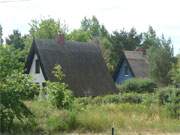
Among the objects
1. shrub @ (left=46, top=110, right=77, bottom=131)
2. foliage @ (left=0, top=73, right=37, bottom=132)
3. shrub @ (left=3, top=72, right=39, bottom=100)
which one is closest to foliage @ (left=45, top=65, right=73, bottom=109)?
shrub @ (left=3, top=72, right=39, bottom=100)

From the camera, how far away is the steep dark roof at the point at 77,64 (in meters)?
48.2

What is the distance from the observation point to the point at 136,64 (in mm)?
62125

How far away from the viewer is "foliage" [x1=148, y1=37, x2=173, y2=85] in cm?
5291

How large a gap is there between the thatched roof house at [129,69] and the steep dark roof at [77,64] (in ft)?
24.5

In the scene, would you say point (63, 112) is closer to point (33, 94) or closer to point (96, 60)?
point (33, 94)

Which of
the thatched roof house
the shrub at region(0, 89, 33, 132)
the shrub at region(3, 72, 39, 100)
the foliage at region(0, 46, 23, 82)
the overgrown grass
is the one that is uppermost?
the thatched roof house

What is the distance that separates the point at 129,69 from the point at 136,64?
6.42 ft

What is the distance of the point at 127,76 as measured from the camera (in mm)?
60938

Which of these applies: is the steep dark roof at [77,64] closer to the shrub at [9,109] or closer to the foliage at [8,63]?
the foliage at [8,63]

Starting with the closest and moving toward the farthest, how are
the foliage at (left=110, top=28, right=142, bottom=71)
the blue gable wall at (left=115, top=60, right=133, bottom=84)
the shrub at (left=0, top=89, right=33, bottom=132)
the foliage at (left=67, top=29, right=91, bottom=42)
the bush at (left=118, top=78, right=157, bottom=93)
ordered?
the shrub at (left=0, top=89, right=33, bottom=132) → the bush at (left=118, top=78, right=157, bottom=93) → the blue gable wall at (left=115, top=60, right=133, bottom=84) → the foliage at (left=110, top=28, right=142, bottom=71) → the foliage at (left=67, top=29, right=91, bottom=42)

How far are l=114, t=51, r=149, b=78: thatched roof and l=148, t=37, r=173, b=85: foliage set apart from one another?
6.12m

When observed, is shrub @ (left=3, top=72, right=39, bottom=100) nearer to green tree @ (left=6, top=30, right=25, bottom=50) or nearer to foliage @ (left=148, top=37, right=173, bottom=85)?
foliage @ (left=148, top=37, right=173, bottom=85)

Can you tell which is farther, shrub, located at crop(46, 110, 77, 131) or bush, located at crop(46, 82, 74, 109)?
bush, located at crop(46, 82, 74, 109)

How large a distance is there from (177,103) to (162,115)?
1551mm
